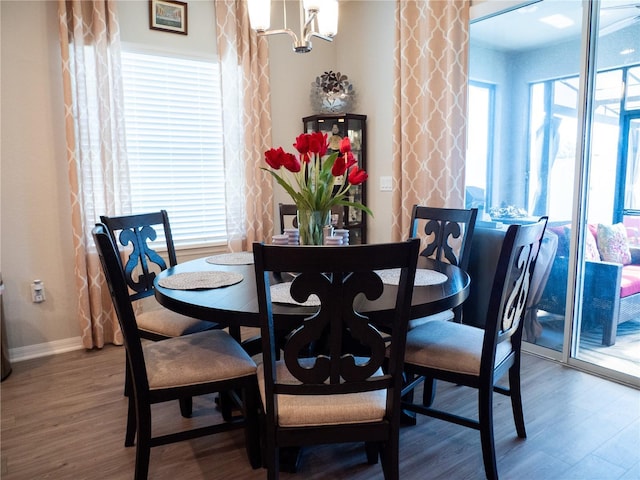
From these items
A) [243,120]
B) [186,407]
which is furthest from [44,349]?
[243,120]

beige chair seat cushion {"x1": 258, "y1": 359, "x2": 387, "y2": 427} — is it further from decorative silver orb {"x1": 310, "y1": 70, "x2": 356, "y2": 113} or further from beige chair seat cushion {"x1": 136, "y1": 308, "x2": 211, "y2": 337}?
decorative silver orb {"x1": 310, "y1": 70, "x2": 356, "y2": 113}

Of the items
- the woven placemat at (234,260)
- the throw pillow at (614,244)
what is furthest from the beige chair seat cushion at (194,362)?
the throw pillow at (614,244)

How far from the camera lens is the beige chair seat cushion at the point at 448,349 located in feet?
5.75

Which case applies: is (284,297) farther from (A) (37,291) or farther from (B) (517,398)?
(A) (37,291)

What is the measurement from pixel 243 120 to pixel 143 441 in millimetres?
2606

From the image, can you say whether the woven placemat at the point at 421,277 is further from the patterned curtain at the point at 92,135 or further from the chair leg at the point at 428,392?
the patterned curtain at the point at 92,135

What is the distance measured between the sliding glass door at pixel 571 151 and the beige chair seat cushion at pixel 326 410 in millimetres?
1970

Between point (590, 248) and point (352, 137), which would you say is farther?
point (352, 137)

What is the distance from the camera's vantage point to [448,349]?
1804mm

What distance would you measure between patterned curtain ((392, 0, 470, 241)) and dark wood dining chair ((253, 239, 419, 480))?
2045 millimetres

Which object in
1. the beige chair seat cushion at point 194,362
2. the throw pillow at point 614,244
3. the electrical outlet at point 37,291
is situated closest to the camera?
the beige chair seat cushion at point 194,362

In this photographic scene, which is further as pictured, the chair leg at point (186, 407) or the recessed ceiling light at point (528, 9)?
the recessed ceiling light at point (528, 9)

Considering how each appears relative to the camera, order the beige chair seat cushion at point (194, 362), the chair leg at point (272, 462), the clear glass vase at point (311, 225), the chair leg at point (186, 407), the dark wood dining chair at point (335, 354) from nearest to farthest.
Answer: the dark wood dining chair at point (335, 354) < the chair leg at point (272, 462) < the beige chair seat cushion at point (194, 362) < the clear glass vase at point (311, 225) < the chair leg at point (186, 407)

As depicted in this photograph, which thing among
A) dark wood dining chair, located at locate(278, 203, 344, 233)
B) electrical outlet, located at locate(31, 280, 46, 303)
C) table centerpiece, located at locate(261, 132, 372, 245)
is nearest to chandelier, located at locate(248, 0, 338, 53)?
table centerpiece, located at locate(261, 132, 372, 245)
